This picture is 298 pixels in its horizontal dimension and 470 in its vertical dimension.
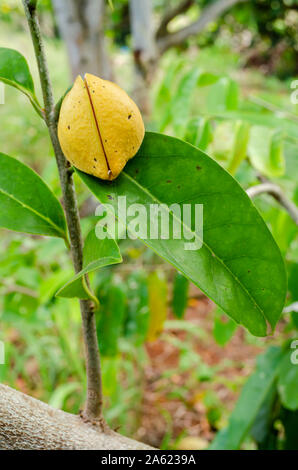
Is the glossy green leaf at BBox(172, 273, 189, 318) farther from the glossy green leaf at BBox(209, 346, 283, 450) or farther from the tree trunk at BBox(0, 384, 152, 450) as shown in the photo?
the tree trunk at BBox(0, 384, 152, 450)

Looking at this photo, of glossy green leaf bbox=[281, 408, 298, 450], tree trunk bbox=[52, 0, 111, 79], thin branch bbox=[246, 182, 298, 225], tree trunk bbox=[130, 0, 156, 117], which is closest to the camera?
thin branch bbox=[246, 182, 298, 225]

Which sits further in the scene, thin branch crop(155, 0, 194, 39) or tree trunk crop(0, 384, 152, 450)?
thin branch crop(155, 0, 194, 39)

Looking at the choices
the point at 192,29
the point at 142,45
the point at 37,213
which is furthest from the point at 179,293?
the point at 192,29

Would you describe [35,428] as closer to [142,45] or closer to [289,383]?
[289,383]

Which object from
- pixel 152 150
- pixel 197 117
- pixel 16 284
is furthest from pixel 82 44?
pixel 152 150

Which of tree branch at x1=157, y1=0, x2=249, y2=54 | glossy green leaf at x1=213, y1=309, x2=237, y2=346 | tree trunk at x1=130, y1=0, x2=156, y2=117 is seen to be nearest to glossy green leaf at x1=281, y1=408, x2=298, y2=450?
glossy green leaf at x1=213, y1=309, x2=237, y2=346

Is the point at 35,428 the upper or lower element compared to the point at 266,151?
lower

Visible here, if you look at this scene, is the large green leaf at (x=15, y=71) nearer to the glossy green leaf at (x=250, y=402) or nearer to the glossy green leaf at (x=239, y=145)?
the glossy green leaf at (x=239, y=145)
